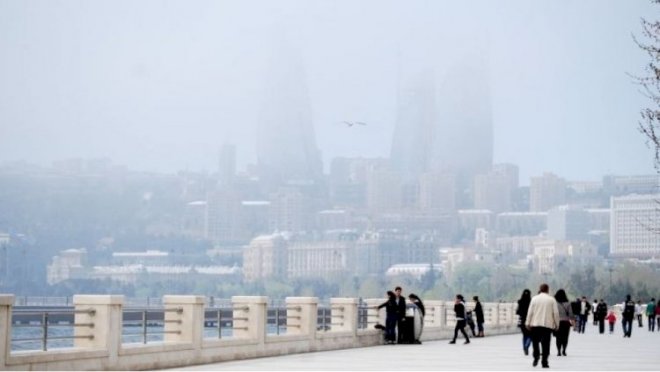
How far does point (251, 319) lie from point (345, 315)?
7052 mm

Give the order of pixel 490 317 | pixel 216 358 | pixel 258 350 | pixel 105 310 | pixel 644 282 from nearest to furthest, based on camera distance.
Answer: pixel 105 310
pixel 216 358
pixel 258 350
pixel 490 317
pixel 644 282

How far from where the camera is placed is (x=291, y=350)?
3288 cm

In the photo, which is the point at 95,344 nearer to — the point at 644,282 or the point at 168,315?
the point at 168,315

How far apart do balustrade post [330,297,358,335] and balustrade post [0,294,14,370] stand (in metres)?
18.0

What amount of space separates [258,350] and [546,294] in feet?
23.4

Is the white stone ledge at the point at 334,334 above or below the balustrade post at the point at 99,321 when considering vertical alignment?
below

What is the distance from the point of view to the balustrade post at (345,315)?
123 feet

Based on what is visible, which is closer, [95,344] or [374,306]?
[95,344]

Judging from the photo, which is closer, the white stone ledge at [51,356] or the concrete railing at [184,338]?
the white stone ledge at [51,356]

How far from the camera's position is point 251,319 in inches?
1222

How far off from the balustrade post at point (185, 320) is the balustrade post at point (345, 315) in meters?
10.1

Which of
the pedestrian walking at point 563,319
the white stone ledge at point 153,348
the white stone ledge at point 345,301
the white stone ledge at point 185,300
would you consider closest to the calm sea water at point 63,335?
the white stone ledge at point 153,348

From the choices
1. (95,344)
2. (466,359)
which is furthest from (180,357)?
(466,359)

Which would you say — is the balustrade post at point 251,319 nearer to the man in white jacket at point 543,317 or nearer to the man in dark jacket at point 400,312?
the man in white jacket at point 543,317
